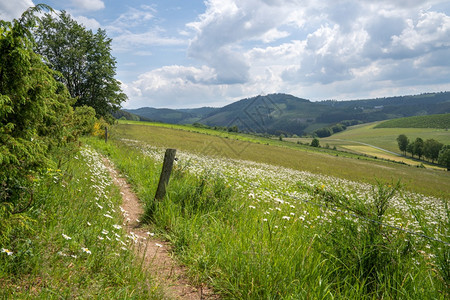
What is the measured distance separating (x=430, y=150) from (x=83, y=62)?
12009 centimetres

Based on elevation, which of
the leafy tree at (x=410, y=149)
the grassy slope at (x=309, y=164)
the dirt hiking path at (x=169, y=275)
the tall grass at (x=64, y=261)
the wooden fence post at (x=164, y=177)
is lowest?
the grassy slope at (x=309, y=164)

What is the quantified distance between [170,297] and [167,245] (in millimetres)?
1599

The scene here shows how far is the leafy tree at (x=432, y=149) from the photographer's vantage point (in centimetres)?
9543

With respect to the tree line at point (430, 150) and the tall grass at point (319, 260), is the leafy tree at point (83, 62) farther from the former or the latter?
the tree line at point (430, 150)

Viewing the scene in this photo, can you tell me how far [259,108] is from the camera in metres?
11.2

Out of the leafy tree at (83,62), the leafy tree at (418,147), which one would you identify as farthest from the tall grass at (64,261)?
the leafy tree at (418,147)

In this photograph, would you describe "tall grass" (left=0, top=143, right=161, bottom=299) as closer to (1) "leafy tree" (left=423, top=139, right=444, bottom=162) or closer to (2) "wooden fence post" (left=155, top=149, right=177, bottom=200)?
(2) "wooden fence post" (left=155, top=149, right=177, bottom=200)

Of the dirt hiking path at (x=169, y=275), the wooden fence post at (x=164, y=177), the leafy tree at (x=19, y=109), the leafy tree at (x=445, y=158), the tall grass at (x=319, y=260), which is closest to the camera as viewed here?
the leafy tree at (x=19, y=109)

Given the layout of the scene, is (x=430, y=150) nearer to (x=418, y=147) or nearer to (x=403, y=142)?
(x=418, y=147)

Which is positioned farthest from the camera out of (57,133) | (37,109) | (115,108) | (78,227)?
(115,108)

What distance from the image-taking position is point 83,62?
33.0 meters

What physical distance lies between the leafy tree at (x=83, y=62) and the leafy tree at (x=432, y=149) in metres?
115

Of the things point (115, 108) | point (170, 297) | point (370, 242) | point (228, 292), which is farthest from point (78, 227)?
point (115, 108)

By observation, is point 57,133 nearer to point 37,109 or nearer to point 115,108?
point 37,109
